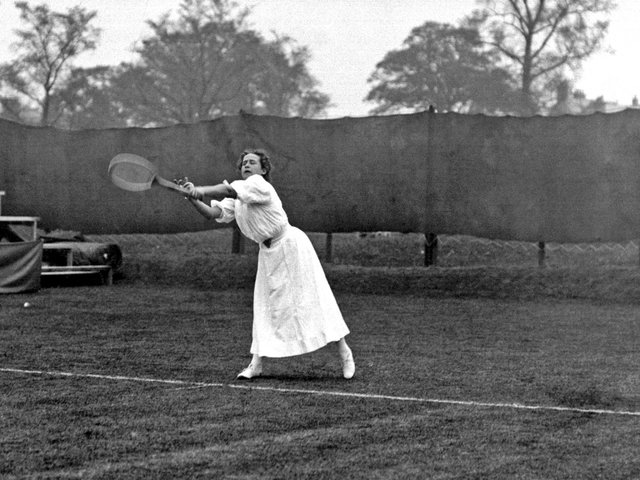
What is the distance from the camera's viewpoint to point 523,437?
5.88 meters

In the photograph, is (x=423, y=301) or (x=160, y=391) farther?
(x=423, y=301)

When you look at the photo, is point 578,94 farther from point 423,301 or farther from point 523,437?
point 523,437

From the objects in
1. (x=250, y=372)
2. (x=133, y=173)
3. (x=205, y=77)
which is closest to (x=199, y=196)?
(x=133, y=173)

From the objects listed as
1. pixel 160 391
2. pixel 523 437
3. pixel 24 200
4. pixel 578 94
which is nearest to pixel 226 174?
pixel 24 200

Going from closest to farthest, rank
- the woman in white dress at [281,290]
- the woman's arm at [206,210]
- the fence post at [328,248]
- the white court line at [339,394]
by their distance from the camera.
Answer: the white court line at [339,394] → the woman's arm at [206,210] → the woman in white dress at [281,290] → the fence post at [328,248]

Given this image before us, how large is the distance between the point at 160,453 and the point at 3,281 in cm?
1008

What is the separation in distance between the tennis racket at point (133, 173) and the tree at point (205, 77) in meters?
32.0

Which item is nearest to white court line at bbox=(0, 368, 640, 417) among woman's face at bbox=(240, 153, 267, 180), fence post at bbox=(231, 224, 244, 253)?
woman's face at bbox=(240, 153, 267, 180)

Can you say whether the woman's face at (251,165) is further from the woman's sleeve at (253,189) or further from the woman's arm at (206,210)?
the woman's arm at (206,210)

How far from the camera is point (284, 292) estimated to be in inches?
320

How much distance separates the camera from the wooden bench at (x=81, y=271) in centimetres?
1592

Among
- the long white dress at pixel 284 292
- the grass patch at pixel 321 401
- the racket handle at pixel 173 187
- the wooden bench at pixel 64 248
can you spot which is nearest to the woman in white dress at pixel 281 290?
the long white dress at pixel 284 292

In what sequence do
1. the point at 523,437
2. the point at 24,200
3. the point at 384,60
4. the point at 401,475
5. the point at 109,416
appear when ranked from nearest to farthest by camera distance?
the point at 401,475
the point at 523,437
the point at 109,416
the point at 24,200
the point at 384,60

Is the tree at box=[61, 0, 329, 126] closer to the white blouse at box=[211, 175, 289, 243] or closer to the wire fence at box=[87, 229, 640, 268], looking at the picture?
the wire fence at box=[87, 229, 640, 268]
